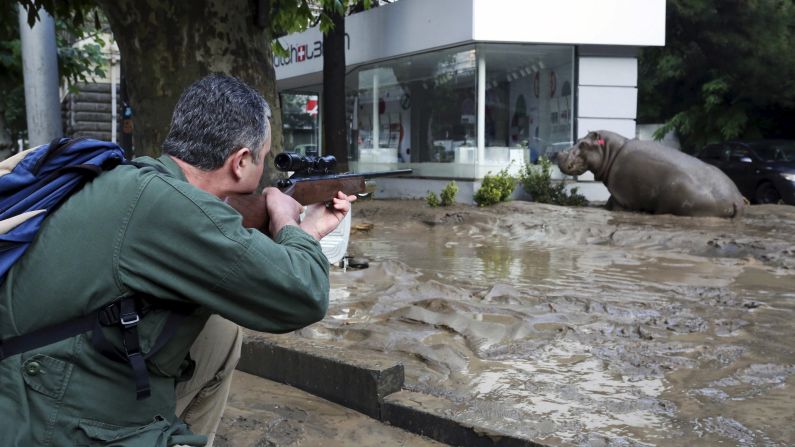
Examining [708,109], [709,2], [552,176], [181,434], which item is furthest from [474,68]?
[181,434]

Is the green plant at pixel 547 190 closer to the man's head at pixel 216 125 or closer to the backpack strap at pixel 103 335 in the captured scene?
the man's head at pixel 216 125

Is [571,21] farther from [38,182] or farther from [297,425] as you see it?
[38,182]

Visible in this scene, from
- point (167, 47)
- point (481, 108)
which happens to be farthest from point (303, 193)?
point (481, 108)

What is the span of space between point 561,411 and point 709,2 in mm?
19251

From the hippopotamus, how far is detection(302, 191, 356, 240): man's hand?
10429mm

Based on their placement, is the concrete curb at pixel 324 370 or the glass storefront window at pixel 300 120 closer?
the concrete curb at pixel 324 370

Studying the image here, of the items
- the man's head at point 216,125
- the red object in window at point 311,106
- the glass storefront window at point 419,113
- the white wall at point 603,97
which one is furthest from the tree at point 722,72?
the man's head at point 216,125

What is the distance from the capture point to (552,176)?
1558cm

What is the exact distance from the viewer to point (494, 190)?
14.1 meters

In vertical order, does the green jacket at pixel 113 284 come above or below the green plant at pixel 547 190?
above

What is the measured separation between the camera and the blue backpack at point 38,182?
6.52 ft

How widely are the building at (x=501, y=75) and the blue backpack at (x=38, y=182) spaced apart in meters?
13.1

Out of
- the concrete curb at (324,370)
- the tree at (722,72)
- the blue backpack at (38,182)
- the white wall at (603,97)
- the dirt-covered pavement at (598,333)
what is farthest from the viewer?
the tree at (722,72)

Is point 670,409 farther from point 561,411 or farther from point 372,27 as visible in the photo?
point 372,27
